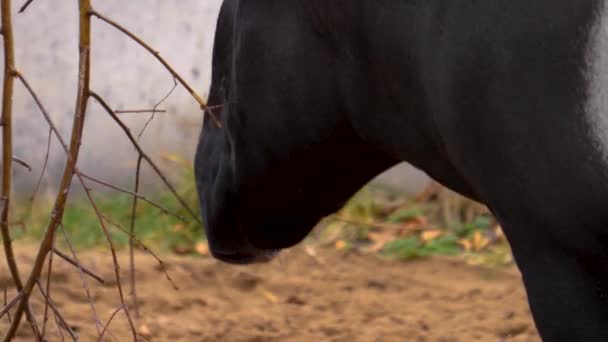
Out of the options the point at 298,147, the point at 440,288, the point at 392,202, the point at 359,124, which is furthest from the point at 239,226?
the point at 392,202

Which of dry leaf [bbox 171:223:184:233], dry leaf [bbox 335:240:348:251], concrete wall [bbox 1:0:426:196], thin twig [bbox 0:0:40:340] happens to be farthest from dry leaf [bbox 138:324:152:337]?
concrete wall [bbox 1:0:426:196]

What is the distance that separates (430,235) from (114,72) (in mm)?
1283

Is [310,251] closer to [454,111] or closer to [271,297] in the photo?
[271,297]

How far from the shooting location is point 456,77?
1.23 m

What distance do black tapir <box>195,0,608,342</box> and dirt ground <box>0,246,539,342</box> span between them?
2.97 ft

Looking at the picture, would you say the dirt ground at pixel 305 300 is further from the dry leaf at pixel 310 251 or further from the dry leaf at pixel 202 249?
the dry leaf at pixel 202 249

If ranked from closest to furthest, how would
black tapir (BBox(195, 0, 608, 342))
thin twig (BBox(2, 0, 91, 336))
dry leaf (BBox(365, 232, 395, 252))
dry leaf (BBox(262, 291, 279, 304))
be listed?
black tapir (BBox(195, 0, 608, 342)), thin twig (BBox(2, 0, 91, 336)), dry leaf (BBox(262, 291, 279, 304)), dry leaf (BBox(365, 232, 395, 252))

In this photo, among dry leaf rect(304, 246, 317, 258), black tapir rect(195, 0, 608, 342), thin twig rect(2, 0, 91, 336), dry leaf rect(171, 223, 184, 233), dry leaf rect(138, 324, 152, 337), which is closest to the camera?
black tapir rect(195, 0, 608, 342)

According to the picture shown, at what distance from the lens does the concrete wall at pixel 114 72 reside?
14.1 feet

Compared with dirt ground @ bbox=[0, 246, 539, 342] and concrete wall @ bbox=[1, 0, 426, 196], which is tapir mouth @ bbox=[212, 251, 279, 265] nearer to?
dirt ground @ bbox=[0, 246, 539, 342]

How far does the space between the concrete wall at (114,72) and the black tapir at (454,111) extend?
2508 millimetres

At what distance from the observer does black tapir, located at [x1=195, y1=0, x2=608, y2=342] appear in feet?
3.82

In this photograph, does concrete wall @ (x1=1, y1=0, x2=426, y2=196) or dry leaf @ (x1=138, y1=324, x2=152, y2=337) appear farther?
concrete wall @ (x1=1, y1=0, x2=426, y2=196)

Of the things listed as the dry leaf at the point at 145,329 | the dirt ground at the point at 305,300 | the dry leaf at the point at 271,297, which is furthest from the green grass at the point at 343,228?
the dry leaf at the point at 145,329
